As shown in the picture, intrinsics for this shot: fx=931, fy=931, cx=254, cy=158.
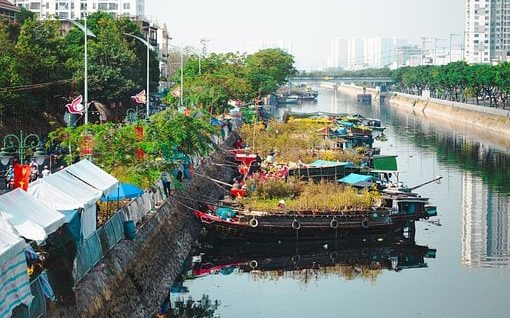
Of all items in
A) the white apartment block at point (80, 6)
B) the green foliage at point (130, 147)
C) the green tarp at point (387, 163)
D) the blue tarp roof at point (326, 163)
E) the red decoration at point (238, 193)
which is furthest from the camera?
the white apartment block at point (80, 6)

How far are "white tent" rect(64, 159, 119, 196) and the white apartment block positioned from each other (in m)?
139

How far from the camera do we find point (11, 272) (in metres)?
18.0

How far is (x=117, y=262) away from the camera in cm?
2664

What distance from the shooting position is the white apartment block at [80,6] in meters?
167

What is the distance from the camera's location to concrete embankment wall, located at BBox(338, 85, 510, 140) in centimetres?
10529

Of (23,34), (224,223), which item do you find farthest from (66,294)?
(23,34)

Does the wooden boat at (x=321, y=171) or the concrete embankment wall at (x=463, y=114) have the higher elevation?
the concrete embankment wall at (x=463, y=114)

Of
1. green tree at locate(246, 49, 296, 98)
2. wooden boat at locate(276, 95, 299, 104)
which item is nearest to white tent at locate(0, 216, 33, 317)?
green tree at locate(246, 49, 296, 98)

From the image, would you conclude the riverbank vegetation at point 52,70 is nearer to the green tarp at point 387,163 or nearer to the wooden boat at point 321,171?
the wooden boat at point 321,171

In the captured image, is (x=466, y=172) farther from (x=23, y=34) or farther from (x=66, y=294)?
(x=66, y=294)

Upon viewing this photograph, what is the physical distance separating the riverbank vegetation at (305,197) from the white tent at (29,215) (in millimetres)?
22078

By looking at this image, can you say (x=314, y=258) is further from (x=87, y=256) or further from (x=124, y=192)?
(x=87, y=256)

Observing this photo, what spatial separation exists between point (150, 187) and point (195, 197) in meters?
10.00

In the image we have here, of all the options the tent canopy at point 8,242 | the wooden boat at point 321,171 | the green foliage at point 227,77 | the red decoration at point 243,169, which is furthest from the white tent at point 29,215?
the green foliage at point 227,77
